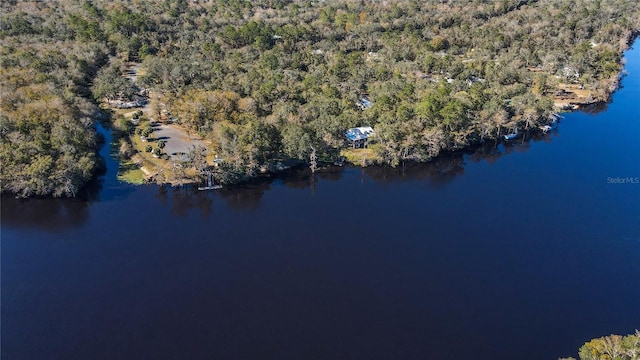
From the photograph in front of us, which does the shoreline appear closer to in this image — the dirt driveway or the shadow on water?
the shadow on water

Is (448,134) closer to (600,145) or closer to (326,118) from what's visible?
(326,118)

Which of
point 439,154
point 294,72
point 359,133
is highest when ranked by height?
point 294,72

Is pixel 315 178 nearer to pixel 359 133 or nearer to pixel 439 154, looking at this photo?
pixel 359 133

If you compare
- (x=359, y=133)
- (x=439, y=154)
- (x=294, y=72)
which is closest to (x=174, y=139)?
(x=359, y=133)

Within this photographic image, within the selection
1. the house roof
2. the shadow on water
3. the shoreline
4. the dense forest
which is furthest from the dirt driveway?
the house roof

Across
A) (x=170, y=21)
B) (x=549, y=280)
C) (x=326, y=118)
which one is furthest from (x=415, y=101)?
(x=170, y=21)

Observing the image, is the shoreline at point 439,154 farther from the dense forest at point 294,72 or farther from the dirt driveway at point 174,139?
the dirt driveway at point 174,139

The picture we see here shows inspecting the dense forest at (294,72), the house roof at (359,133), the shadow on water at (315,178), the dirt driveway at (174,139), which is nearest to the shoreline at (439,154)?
the shadow on water at (315,178)
